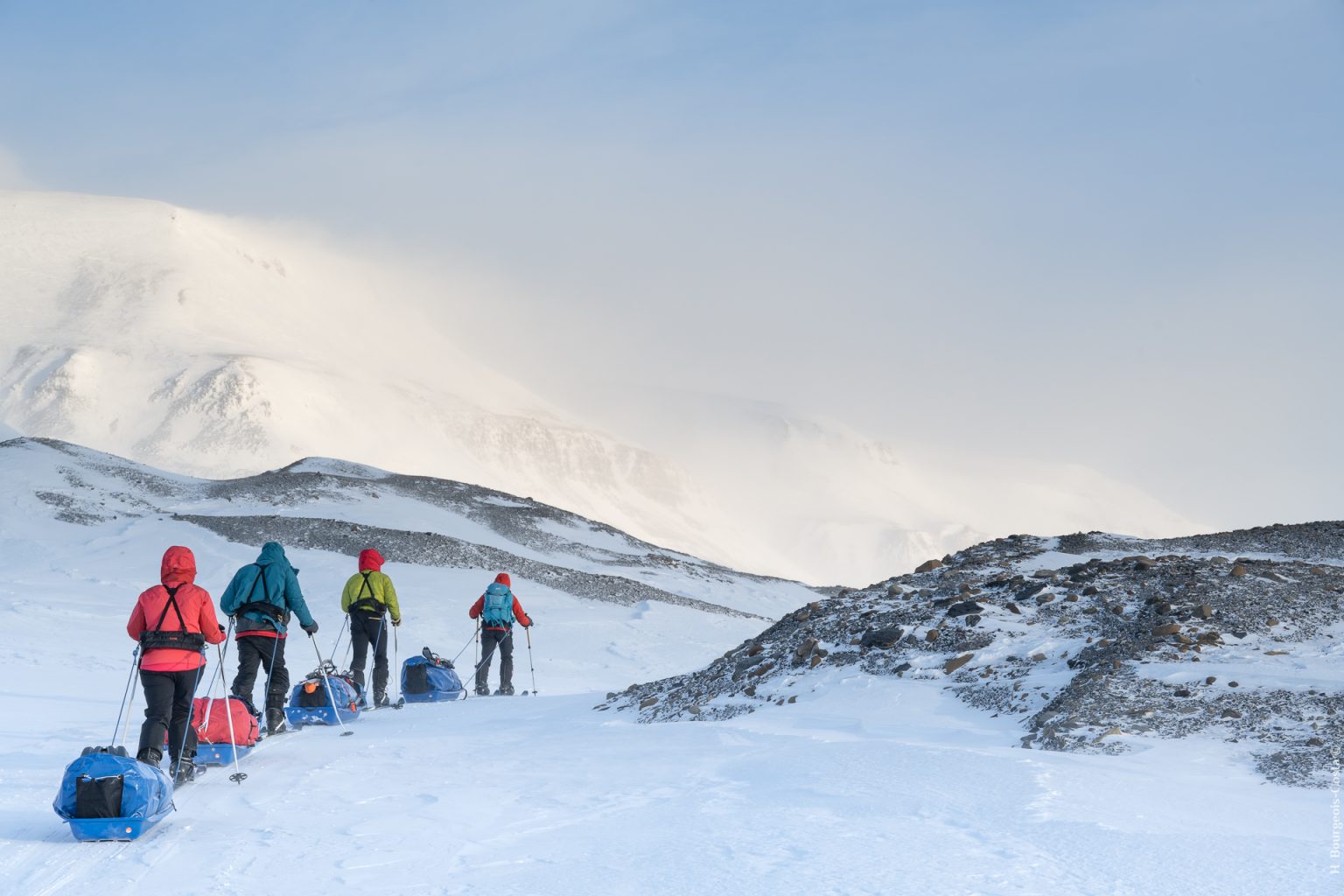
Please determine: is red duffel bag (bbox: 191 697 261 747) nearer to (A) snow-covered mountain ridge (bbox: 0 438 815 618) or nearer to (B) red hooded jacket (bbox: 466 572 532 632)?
(B) red hooded jacket (bbox: 466 572 532 632)

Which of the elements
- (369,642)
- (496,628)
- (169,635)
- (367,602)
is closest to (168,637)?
(169,635)

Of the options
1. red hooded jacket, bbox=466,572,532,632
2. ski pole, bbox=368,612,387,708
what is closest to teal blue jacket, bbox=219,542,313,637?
ski pole, bbox=368,612,387,708

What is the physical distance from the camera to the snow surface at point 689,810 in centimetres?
624

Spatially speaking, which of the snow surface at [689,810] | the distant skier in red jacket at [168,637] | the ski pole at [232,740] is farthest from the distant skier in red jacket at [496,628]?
the distant skier in red jacket at [168,637]

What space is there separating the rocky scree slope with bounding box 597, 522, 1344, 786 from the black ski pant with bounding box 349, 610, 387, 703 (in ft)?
10.1

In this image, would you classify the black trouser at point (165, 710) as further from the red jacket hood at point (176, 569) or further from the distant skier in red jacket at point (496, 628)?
the distant skier in red jacket at point (496, 628)

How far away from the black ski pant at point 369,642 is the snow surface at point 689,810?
3.35ft

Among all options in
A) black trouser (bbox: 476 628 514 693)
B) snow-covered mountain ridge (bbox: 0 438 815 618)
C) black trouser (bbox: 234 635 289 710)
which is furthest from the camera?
snow-covered mountain ridge (bbox: 0 438 815 618)

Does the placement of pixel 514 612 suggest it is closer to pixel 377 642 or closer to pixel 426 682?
pixel 426 682

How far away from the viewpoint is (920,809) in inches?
297

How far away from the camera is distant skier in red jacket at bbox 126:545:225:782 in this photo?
8.42 meters

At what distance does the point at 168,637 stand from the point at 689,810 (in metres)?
4.05

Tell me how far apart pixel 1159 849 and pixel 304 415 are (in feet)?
576

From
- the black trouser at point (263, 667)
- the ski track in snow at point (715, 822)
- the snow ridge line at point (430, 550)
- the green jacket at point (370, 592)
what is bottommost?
the ski track in snow at point (715, 822)
